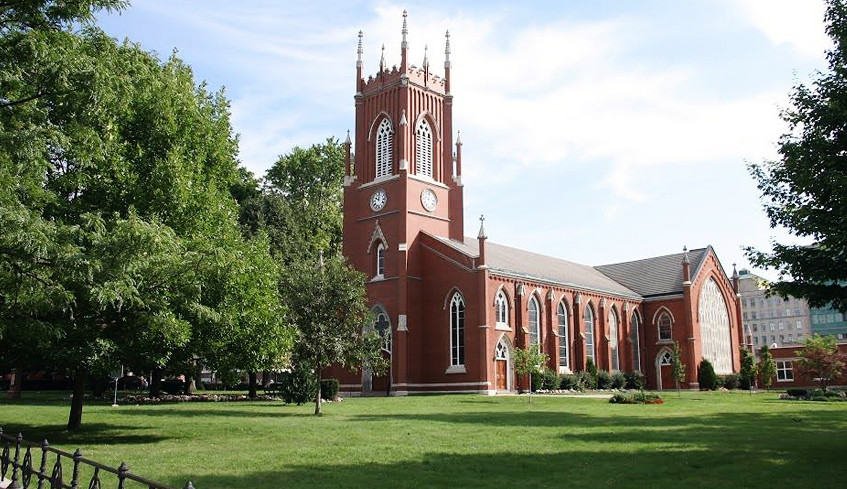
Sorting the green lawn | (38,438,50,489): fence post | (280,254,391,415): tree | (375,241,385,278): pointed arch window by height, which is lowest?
the green lawn

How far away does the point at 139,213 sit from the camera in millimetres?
17938

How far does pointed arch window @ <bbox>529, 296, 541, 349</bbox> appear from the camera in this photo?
163 feet

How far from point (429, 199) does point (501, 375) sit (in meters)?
13.3

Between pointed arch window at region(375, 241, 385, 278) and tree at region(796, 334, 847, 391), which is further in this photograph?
pointed arch window at region(375, 241, 385, 278)

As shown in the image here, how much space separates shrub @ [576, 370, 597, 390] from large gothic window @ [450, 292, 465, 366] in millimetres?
8804

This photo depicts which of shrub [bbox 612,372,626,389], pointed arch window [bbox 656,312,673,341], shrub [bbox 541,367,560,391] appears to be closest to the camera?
shrub [bbox 541,367,560,391]

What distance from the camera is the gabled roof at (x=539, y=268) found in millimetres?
48906

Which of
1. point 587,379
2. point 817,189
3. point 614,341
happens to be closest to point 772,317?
point 614,341

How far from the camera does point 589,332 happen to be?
55.5 meters

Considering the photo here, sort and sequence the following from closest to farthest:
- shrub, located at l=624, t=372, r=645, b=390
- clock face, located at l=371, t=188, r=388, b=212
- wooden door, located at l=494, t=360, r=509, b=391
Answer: wooden door, located at l=494, t=360, r=509, b=391
clock face, located at l=371, t=188, r=388, b=212
shrub, located at l=624, t=372, r=645, b=390

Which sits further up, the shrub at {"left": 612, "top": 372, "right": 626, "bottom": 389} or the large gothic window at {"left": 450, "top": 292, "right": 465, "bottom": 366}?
the large gothic window at {"left": 450, "top": 292, "right": 465, "bottom": 366}

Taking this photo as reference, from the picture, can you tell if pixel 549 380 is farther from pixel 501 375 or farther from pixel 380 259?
pixel 380 259

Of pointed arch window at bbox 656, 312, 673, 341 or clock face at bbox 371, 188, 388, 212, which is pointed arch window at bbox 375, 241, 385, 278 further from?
pointed arch window at bbox 656, 312, 673, 341

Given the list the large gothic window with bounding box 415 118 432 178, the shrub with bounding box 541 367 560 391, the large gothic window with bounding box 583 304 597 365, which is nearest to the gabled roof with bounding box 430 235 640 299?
the large gothic window with bounding box 583 304 597 365
